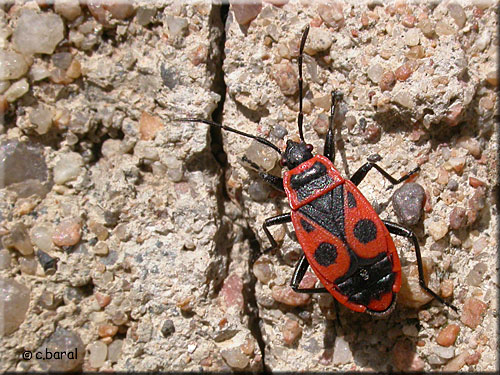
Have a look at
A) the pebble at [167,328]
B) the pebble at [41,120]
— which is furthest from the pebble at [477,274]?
the pebble at [41,120]

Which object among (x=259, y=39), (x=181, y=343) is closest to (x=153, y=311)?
(x=181, y=343)

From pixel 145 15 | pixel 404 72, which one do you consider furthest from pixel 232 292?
pixel 145 15

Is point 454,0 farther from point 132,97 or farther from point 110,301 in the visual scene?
point 110,301

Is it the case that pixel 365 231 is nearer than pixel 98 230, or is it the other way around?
pixel 365 231

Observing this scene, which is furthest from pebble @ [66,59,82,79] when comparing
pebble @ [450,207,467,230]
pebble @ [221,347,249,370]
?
pebble @ [450,207,467,230]

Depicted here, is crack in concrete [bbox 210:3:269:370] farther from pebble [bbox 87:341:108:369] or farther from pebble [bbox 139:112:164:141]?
pebble [bbox 87:341:108:369]

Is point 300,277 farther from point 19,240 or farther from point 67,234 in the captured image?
point 19,240
